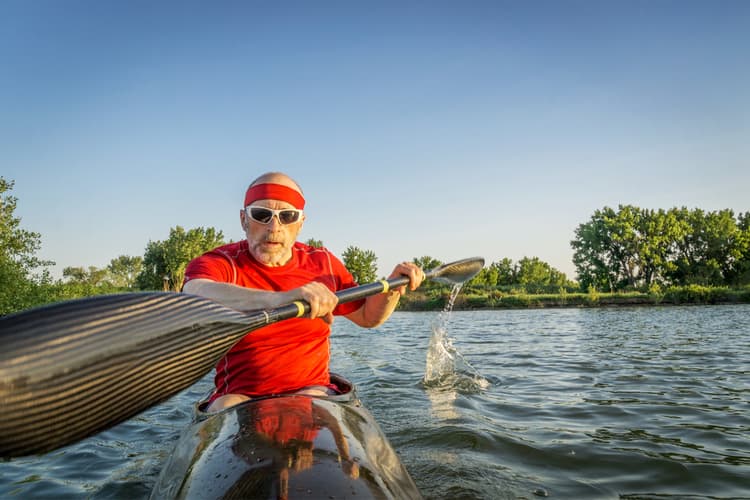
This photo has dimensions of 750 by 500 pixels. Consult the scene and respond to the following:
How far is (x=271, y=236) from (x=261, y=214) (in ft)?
0.54

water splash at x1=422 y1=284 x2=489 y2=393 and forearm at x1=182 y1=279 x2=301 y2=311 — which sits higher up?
forearm at x1=182 y1=279 x2=301 y2=311

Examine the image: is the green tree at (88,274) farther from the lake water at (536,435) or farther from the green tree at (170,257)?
the lake water at (536,435)

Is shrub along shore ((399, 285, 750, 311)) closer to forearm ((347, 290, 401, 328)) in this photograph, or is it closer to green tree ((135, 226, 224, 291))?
green tree ((135, 226, 224, 291))

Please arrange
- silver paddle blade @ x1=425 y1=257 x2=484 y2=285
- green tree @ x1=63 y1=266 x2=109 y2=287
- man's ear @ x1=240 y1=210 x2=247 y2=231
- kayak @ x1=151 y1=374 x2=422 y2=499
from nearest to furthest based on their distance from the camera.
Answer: kayak @ x1=151 y1=374 x2=422 y2=499, man's ear @ x1=240 y1=210 x2=247 y2=231, silver paddle blade @ x1=425 y1=257 x2=484 y2=285, green tree @ x1=63 y1=266 x2=109 y2=287

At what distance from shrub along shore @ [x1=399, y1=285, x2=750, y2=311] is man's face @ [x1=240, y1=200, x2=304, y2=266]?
3659 centimetres

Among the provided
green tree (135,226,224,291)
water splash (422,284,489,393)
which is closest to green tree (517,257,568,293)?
green tree (135,226,224,291)

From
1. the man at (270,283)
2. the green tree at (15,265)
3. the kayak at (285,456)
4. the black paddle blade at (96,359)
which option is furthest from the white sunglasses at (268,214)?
the green tree at (15,265)

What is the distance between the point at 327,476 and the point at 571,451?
290cm

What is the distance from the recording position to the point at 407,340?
545 inches

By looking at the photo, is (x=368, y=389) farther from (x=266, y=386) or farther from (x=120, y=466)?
(x=266, y=386)

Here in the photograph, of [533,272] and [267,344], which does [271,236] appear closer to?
[267,344]

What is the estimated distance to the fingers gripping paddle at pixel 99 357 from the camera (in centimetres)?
145

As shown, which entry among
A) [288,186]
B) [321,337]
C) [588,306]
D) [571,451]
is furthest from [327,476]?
[588,306]

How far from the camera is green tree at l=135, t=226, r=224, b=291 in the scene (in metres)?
55.9
